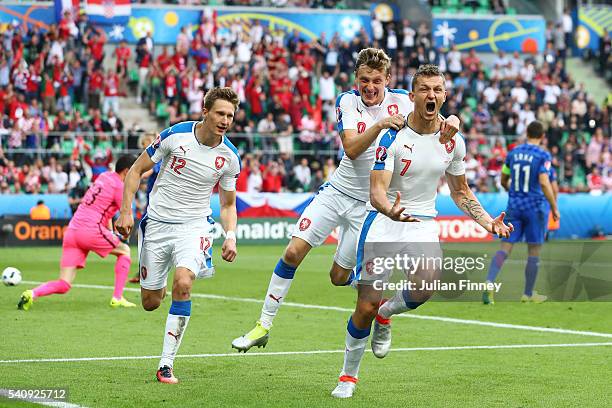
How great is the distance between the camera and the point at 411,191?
9.22 metres

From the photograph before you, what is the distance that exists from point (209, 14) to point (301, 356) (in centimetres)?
2701

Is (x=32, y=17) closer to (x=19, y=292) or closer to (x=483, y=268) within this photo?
(x=19, y=292)

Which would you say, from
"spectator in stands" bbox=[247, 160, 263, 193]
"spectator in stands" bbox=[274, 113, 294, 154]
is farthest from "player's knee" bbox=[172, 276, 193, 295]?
"spectator in stands" bbox=[274, 113, 294, 154]

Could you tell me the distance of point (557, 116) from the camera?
3866cm

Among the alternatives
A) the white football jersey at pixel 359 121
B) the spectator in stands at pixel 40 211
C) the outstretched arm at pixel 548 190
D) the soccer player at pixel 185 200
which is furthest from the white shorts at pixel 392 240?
the spectator in stands at pixel 40 211

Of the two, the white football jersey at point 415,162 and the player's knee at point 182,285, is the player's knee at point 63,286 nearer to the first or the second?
the player's knee at point 182,285

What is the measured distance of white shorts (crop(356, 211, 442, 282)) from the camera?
29.9ft

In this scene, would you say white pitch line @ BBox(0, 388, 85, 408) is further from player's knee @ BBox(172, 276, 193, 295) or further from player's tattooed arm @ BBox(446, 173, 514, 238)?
player's tattooed arm @ BBox(446, 173, 514, 238)

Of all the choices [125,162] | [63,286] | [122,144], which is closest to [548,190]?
[125,162]

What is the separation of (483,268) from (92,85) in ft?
62.0

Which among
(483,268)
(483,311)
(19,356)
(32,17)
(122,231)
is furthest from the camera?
(32,17)

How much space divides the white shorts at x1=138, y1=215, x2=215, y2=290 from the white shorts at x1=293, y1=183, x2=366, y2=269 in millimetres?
925

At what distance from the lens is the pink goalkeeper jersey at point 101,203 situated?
50.0 ft

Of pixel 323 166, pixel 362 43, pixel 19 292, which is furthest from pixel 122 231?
pixel 362 43
